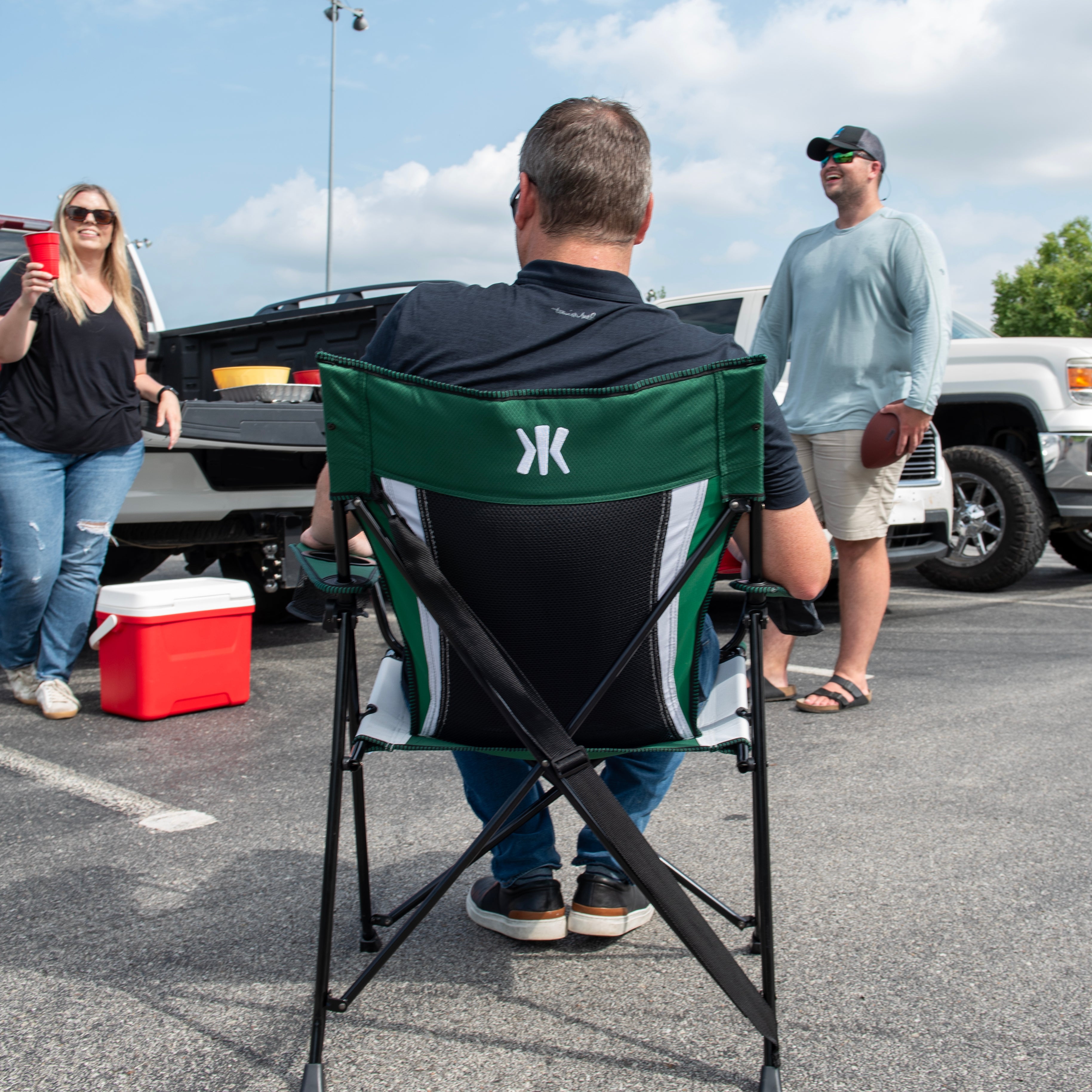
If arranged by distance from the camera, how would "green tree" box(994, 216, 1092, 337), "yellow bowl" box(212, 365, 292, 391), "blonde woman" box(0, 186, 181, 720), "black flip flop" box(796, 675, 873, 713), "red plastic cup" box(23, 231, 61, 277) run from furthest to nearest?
"green tree" box(994, 216, 1092, 337) → "yellow bowl" box(212, 365, 292, 391) → "black flip flop" box(796, 675, 873, 713) → "blonde woman" box(0, 186, 181, 720) → "red plastic cup" box(23, 231, 61, 277)

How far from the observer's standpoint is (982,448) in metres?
7.00

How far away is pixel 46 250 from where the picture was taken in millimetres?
3465

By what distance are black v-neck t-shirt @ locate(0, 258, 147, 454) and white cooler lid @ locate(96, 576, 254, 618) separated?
53 centimetres

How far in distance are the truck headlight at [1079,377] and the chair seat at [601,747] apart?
571cm

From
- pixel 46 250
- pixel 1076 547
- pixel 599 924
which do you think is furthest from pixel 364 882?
pixel 1076 547

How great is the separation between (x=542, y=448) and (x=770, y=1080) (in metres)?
1.00

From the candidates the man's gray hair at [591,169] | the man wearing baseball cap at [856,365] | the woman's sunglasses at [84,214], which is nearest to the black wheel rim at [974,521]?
the man wearing baseball cap at [856,365]

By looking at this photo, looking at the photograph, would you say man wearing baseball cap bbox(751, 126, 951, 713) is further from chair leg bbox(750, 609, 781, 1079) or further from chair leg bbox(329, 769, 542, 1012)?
chair leg bbox(329, 769, 542, 1012)

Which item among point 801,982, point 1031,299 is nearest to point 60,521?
point 801,982

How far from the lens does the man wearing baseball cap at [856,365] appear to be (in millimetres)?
4043

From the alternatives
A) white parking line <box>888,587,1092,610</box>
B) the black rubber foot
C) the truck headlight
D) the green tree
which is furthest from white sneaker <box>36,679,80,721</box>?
the green tree

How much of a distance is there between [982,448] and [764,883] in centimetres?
593

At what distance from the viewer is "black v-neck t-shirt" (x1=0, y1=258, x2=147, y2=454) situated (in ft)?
12.6

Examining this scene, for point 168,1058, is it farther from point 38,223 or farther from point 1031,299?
point 1031,299
